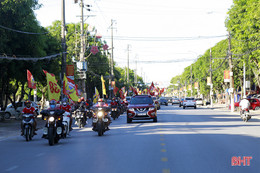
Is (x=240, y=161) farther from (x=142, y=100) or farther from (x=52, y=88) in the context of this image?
(x=142, y=100)

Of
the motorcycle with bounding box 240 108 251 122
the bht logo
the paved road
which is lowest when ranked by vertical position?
the paved road

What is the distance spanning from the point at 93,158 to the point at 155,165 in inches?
87.1

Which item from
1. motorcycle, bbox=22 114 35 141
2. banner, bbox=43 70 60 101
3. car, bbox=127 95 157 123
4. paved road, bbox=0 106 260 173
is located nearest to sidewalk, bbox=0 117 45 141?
banner, bbox=43 70 60 101

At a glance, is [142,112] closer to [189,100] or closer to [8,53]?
[8,53]

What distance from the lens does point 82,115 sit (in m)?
25.3

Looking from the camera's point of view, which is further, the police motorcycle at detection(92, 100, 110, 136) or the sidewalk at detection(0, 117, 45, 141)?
the sidewalk at detection(0, 117, 45, 141)

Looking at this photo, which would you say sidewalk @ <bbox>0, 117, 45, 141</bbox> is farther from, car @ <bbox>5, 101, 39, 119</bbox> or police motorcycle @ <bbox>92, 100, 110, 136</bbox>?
car @ <bbox>5, 101, 39, 119</bbox>

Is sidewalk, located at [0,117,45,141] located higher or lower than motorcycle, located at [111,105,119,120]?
lower

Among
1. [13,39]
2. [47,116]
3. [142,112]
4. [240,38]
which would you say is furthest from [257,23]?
[47,116]

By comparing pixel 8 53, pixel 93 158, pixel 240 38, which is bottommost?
pixel 93 158

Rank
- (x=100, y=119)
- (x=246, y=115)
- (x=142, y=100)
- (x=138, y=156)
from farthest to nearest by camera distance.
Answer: (x=142, y=100) → (x=246, y=115) → (x=100, y=119) → (x=138, y=156)

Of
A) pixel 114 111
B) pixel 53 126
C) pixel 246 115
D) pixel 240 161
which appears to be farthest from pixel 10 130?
pixel 240 161

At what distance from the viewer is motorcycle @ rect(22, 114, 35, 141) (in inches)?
684

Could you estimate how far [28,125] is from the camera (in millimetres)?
17516
